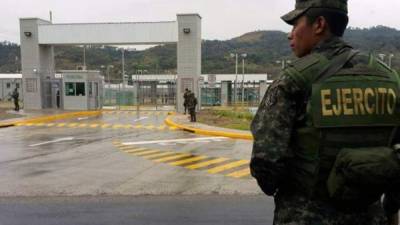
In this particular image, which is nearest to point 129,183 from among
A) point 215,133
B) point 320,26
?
point 320,26

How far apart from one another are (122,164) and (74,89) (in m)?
24.2

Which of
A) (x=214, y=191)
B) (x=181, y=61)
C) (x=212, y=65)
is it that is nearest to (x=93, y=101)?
(x=181, y=61)

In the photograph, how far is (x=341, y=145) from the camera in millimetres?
2150

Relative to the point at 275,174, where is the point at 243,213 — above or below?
below

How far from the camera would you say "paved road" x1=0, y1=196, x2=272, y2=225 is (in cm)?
601

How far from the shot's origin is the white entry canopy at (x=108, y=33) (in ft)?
103

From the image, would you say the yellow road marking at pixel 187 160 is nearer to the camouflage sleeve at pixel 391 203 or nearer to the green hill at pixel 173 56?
the camouflage sleeve at pixel 391 203

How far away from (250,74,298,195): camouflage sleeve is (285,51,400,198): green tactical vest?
0.06 m

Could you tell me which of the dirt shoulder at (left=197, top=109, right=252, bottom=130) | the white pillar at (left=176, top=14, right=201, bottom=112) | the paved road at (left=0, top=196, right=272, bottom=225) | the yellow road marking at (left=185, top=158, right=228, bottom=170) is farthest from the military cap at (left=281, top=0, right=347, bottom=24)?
the white pillar at (left=176, top=14, right=201, bottom=112)

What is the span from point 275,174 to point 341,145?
331mm

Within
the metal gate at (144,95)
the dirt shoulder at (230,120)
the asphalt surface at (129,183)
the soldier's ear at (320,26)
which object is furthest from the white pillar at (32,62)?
the soldier's ear at (320,26)

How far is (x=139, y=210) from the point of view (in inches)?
257

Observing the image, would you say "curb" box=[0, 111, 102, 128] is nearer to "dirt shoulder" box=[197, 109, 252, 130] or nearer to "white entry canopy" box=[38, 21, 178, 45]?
"white entry canopy" box=[38, 21, 178, 45]

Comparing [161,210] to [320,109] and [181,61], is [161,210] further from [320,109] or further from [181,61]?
[181,61]
